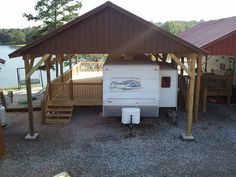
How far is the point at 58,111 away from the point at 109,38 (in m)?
4.88

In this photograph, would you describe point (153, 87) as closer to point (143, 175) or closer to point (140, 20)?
point (140, 20)

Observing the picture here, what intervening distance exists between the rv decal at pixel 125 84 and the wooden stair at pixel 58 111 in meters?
2.61

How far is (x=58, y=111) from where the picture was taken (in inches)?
495

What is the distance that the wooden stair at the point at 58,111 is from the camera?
40.1ft

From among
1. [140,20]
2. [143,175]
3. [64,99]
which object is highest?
[140,20]

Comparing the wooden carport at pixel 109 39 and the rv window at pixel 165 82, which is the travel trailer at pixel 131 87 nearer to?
the rv window at pixel 165 82

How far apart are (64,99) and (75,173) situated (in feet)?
19.3

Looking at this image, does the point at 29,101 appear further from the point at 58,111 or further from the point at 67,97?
the point at 67,97

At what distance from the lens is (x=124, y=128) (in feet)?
37.8

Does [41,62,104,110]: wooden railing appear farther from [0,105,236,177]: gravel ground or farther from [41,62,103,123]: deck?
[0,105,236,177]: gravel ground

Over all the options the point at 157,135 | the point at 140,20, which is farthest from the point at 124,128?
the point at 140,20

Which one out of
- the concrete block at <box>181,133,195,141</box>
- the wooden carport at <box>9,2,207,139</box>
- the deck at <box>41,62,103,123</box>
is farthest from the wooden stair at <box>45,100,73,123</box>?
the concrete block at <box>181,133,195,141</box>

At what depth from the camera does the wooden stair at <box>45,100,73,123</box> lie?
1221 centimetres

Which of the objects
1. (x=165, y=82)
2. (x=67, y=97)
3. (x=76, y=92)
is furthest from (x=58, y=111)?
(x=165, y=82)
